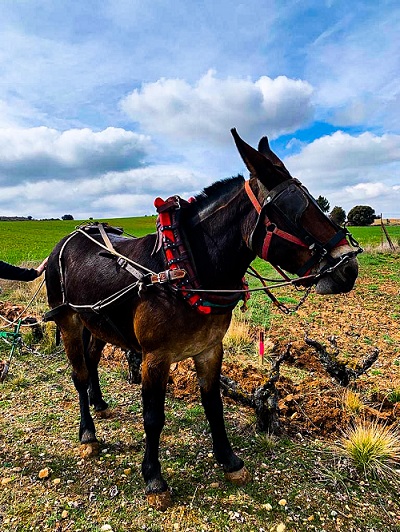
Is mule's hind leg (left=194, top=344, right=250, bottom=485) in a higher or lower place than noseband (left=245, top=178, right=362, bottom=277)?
lower

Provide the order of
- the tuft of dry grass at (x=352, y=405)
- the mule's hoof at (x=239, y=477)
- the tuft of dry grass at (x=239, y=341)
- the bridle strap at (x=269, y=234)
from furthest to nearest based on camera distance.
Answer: the tuft of dry grass at (x=239, y=341), the tuft of dry grass at (x=352, y=405), the mule's hoof at (x=239, y=477), the bridle strap at (x=269, y=234)

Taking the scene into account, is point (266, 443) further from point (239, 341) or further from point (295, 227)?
point (239, 341)

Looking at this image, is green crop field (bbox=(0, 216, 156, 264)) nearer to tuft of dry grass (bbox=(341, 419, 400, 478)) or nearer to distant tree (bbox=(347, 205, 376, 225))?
tuft of dry grass (bbox=(341, 419, 400, 478))

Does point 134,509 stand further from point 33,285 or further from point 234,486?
point 33,285

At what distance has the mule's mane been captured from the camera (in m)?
2.97

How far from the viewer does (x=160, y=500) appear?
10.2 feet

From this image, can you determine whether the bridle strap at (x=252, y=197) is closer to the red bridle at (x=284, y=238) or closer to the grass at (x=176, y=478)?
the red bridle at (x=284, y=238)

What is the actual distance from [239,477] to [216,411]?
0.60 meters

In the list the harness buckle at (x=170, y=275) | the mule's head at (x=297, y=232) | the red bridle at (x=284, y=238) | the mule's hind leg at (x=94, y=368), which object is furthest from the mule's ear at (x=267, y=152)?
the mule's hind leg at (x=94, y=368)

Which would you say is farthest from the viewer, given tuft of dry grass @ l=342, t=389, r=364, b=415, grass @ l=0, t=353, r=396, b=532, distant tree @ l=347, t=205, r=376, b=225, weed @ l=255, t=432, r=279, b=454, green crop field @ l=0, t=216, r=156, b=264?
distant tree @ l=347, t=205, r=376, b=225

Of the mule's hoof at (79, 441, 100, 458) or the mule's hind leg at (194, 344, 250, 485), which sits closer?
the mule's hind leg at (194, 344, 250, 485)

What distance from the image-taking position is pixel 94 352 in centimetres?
472

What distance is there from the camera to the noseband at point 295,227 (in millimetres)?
2453

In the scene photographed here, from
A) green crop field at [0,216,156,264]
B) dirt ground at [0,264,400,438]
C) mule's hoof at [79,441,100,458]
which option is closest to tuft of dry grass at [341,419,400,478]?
dirt ground at [0,264,400,438]
